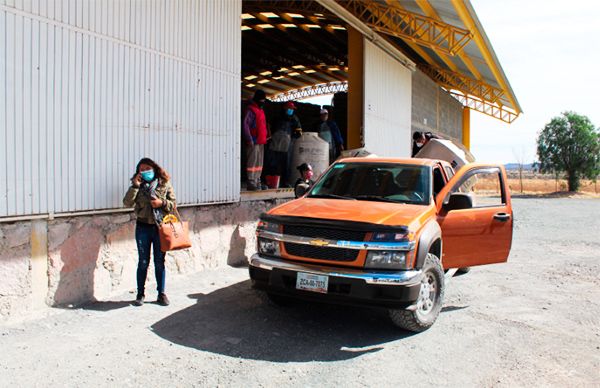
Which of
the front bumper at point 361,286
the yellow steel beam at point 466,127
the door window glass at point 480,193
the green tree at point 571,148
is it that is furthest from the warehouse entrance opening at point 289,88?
the green tree at point 571,148

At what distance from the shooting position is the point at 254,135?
385 inches

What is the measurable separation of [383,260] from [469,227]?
1.95 m

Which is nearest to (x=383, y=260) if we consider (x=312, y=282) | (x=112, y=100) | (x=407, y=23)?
(x=312, y=282)

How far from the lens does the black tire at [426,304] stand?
17.0 feet

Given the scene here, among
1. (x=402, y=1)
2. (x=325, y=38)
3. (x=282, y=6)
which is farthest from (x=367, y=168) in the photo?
(x=325, y=38)

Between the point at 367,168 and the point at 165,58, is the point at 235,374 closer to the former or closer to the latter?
the point at 367,168

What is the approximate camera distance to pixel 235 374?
4211 mm

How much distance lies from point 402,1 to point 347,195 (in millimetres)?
8934

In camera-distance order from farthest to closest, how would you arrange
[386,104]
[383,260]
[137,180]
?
[386,104], [137,180], [383,260]

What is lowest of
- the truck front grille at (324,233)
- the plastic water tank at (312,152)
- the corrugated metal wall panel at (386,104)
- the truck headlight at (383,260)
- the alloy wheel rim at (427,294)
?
the alloy wheel rim at (427,294)

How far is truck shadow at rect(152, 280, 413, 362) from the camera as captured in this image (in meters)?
4.79

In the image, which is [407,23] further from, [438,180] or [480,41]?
[438,180]

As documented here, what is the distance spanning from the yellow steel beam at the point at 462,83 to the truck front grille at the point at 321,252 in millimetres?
18489

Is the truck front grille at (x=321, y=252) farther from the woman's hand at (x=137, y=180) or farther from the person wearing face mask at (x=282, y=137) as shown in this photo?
the person wearing face mask at (x=282, y=137)
